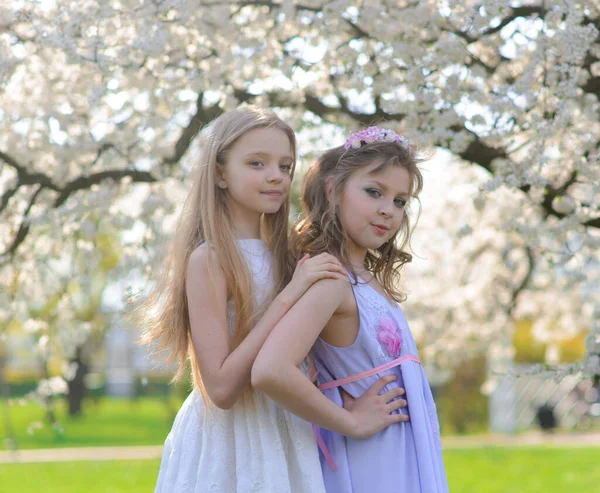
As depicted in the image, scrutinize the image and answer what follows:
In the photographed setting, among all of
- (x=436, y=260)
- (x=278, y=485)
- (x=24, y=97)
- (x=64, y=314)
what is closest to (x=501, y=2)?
(x=278, y=485)

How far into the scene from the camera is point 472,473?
995 cm

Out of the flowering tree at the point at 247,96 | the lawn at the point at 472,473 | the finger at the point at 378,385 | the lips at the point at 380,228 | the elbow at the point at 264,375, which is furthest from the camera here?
the lawn at the point at 472,473

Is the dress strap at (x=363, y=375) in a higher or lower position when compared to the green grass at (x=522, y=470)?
higher

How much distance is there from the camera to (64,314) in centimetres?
533

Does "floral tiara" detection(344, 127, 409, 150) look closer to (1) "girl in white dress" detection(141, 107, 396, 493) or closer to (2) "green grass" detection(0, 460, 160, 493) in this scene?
(1) "girl in white dress" detection(141, 107, 396, 493)

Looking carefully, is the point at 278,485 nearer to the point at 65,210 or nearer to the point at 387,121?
the point at 387,121

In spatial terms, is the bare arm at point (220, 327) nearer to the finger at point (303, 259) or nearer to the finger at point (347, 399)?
the finger at point (303, 259)

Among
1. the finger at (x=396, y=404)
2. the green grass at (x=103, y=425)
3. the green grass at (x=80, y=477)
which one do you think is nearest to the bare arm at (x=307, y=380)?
the finger at (x=396, y=404)

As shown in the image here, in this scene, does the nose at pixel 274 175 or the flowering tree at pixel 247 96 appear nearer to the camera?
the nose at pixel 274 175

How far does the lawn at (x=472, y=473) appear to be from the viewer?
30.0ft

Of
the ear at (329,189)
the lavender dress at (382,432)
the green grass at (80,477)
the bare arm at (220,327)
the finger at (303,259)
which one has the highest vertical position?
the ear at (329,189)

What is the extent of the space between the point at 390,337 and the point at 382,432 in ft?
0.80

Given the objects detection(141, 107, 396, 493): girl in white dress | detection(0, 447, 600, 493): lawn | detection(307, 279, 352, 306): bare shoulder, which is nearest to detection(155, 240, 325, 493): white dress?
detection(141, 107, 396, 493): girl in white dress

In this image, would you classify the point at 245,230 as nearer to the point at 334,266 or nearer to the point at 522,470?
the point at 334,266
